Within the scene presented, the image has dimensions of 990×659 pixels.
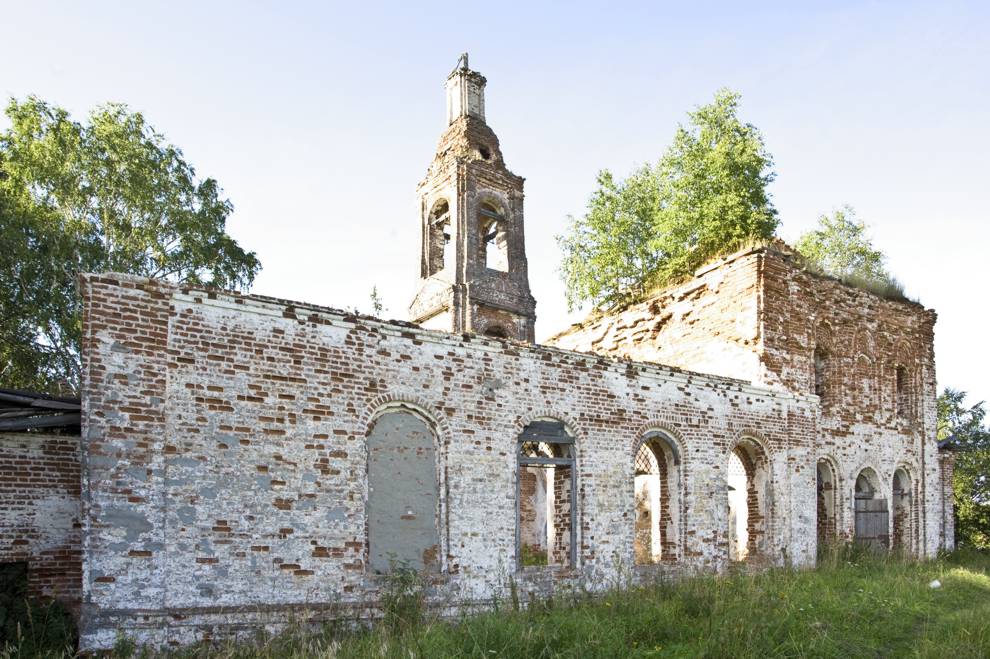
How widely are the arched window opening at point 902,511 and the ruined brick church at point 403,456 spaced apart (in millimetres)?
851

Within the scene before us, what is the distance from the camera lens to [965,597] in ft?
35.1

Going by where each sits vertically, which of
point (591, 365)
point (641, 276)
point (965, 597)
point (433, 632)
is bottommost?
point (965, 597)

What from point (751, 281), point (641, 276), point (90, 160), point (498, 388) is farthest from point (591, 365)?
point (90, 160)

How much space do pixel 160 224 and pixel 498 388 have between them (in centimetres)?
1567

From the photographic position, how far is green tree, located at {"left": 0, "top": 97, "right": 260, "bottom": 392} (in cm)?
1859

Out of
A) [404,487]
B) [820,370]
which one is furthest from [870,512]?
[404,487]

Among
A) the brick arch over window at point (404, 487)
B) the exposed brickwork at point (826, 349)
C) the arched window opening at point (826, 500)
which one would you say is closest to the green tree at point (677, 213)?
the exposed brickwork at point (826, 349)

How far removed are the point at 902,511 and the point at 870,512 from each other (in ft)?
5.15

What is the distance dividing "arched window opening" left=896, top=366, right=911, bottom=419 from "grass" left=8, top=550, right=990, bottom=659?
647cm

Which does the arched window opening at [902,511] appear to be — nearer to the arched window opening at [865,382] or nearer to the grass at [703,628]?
the arched window opening at [865,382]

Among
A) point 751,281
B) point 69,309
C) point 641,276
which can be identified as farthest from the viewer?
point 641,276

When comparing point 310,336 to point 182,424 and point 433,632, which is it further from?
point 433,632

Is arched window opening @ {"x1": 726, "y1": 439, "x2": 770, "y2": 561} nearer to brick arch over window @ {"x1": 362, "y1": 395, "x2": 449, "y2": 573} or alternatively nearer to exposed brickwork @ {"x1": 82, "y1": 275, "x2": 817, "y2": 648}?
exposed brickwork @ {"x1": 82, "y1": 275, "x2": 817, "y2": 648}

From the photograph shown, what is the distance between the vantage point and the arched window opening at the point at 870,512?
588 inches
